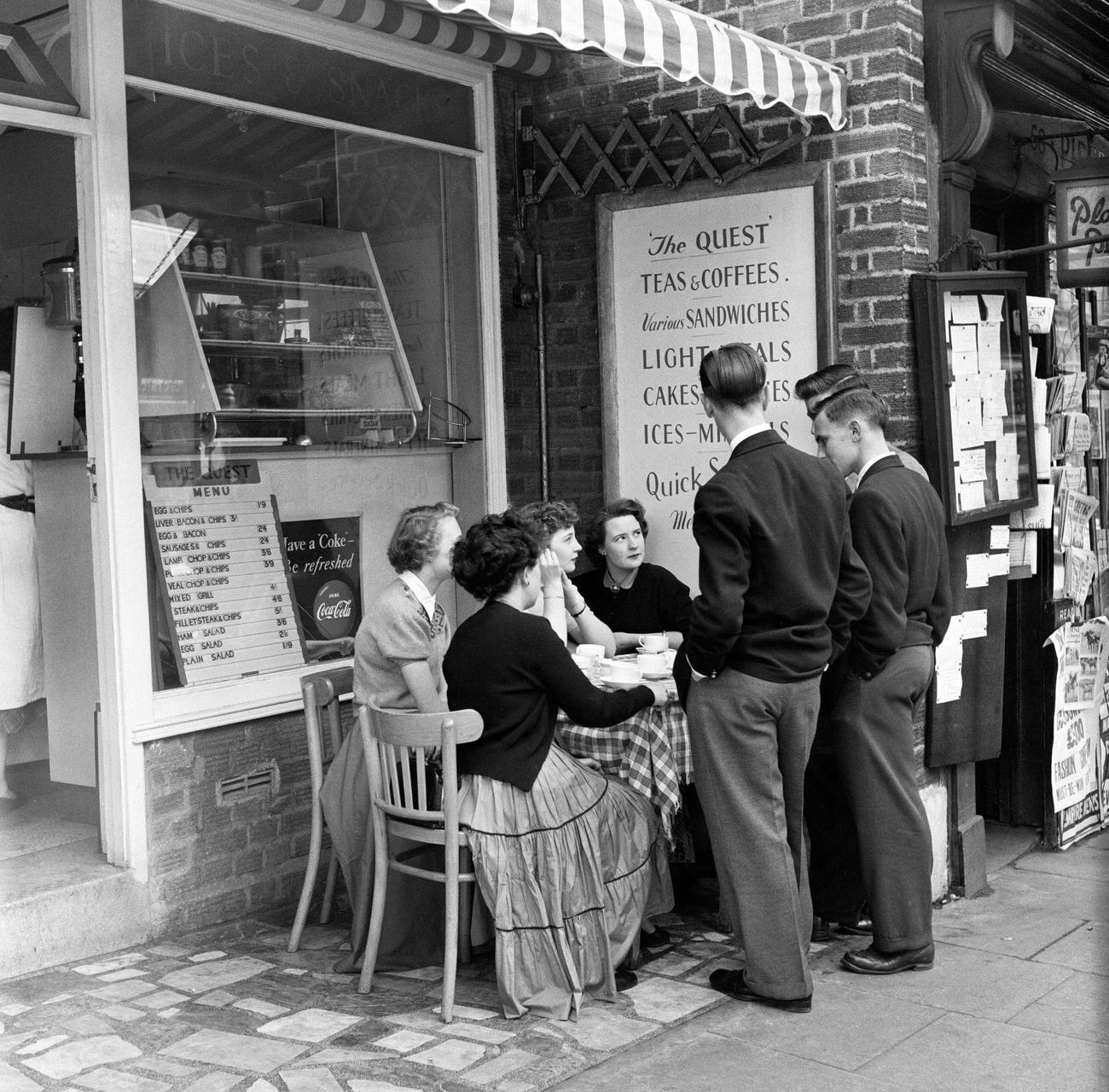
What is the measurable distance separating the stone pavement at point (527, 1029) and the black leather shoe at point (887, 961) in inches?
1.4

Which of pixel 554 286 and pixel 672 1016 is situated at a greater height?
pixel 554 286

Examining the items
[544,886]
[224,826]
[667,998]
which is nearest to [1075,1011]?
[667,998]

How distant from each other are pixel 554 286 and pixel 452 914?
117 inches

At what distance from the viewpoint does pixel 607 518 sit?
5.36 m

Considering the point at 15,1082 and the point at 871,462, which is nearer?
the point at 15,1082

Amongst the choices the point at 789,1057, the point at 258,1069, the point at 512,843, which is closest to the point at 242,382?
the point at 512,843

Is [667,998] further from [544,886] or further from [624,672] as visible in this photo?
[624,672]

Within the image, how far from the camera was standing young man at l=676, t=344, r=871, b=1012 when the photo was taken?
153 inches

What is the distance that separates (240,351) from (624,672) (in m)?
1.99

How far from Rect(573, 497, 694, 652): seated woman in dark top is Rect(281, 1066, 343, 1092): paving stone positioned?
6.94 ft

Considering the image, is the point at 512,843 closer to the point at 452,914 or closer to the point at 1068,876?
the point at 452,914

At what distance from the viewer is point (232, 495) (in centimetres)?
525

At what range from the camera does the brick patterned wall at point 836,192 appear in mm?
4980

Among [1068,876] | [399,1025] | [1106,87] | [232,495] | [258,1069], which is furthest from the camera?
[1106,87]
